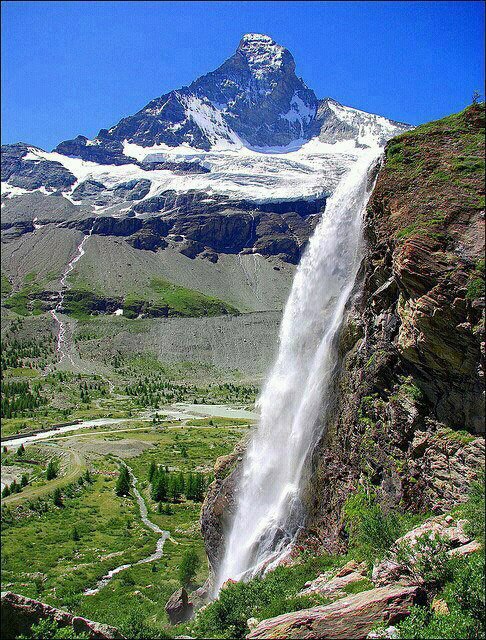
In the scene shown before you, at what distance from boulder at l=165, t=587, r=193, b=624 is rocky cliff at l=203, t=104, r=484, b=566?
1029 cm

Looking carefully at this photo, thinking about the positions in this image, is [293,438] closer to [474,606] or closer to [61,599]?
[474,606]

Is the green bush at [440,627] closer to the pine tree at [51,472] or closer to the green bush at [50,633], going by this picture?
the green bush at [50,633]

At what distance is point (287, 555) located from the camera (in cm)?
2292

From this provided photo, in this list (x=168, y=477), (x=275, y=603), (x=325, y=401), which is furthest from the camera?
(x=168, y=477)

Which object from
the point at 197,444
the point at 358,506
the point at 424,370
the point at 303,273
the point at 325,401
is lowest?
the point at 197,444

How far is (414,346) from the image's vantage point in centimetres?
1858

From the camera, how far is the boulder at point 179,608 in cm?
2769

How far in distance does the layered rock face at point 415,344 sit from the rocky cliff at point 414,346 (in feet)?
0.15

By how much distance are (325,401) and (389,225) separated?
962 centimetres

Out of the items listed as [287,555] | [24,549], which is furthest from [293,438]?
[24,549]

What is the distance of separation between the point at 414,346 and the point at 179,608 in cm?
2135

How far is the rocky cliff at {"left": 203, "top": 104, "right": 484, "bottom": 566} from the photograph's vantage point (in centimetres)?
1673

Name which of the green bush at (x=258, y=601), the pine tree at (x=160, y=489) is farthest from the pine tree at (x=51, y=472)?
the green bush at (x=258, y=601)

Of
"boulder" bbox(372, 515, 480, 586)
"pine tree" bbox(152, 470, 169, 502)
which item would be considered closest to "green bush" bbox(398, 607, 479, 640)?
"boulder" bbox(372, 515, 480, 586)
